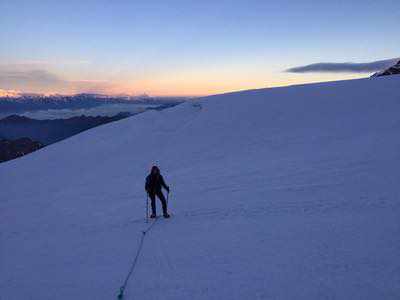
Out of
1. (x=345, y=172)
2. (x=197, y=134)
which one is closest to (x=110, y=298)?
(x=345, y=172)

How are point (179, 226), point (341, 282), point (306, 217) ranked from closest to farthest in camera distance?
point (341, 282) < point (306, 217) < point (179, 226)

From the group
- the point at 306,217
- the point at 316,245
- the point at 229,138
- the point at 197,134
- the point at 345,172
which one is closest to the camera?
the point at 316,245

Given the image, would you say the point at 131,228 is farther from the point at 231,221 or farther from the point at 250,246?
the point at 250,246

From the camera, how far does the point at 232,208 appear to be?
35.3ft

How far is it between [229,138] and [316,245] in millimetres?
14054

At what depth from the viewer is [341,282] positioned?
598cm

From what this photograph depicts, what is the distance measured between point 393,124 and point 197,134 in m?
10.6

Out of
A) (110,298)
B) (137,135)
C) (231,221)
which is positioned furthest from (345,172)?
(137,135)

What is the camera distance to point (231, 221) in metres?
9.64

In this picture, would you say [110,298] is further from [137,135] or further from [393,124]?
[137,135]

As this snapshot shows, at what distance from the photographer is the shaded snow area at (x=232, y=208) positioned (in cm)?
656

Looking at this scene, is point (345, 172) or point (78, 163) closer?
point (345, 172)

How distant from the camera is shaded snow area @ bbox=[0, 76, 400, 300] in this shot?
656 cm

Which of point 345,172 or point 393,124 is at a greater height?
point 393,124
